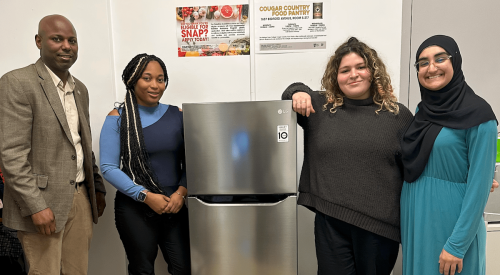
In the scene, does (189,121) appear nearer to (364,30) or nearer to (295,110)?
(295,110)

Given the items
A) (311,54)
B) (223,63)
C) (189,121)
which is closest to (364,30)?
(311,54)

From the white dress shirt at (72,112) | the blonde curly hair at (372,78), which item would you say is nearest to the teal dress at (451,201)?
the blonde curly hair at (372,78)

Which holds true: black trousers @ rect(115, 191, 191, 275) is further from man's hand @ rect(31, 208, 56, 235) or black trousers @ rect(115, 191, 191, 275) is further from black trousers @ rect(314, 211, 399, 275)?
black trousers @ rect(314, 211, 399, 275)

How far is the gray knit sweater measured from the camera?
120 centimetres

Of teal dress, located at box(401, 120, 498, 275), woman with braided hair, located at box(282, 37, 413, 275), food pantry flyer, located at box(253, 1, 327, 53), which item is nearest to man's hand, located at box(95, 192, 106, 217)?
woman with braided hair, located at box(282, 37, 413, 275)

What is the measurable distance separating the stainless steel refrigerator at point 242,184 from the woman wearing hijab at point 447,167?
50 cm

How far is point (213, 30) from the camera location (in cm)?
187

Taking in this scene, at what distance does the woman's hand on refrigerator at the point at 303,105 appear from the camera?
129 cm

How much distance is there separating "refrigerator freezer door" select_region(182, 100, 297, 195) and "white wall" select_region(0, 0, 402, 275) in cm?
61

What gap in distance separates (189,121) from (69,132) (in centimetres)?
55

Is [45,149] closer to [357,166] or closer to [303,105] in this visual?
[303,105]

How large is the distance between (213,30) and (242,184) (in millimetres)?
1042

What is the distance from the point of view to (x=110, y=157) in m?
1.39

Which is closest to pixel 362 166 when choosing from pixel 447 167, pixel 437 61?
pixel 447 167
